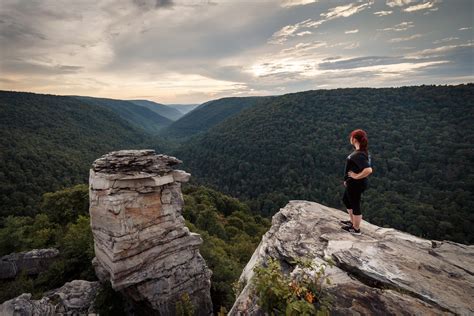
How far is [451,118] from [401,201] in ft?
196

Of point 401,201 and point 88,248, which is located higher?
point 88,248

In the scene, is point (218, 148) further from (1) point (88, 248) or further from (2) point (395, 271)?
Answer: (2) point (395, 271)

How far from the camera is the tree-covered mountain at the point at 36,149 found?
165 feet

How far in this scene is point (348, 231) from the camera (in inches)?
275

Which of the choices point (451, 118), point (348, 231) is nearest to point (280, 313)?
point (348, 231)

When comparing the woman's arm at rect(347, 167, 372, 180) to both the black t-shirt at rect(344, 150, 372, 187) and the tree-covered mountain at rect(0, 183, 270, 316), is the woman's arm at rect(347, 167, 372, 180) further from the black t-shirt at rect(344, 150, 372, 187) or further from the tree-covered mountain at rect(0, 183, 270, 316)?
the tree-covered mountain at rect(0, 183, 270, 316)

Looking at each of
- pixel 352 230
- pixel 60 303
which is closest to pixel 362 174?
pixel 352 230

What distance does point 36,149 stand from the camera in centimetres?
6981

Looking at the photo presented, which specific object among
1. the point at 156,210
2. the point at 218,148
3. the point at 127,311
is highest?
the point at 156,210

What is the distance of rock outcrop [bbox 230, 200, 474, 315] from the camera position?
407 centimetres

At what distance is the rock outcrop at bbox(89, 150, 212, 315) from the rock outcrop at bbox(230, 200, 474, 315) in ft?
21.7

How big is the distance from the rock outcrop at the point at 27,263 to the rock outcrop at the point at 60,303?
442cm

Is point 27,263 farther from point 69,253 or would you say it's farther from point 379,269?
point 379,269

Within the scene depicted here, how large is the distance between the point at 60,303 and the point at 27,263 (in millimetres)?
5848
